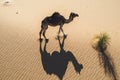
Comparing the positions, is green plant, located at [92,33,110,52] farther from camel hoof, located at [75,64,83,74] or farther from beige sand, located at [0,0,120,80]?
camel hoof, located at [75,64,83,74]

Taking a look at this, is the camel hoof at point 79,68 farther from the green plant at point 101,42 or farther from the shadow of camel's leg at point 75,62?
the green plant at point 101,42

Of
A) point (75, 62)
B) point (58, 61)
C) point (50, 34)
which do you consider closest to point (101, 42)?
point (75, 62)

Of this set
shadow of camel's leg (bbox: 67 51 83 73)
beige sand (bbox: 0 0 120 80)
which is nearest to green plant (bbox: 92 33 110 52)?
beige sand (bbox: 0 0 120 80)

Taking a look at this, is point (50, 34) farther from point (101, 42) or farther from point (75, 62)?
point (101, 42)

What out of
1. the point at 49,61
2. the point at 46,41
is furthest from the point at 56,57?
the point at 46,41

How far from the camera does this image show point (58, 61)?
1067 cm

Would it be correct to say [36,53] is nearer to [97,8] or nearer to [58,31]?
[58,31]

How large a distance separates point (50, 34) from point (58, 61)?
5.93ft

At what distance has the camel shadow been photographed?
10273mm

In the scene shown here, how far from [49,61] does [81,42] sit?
64.9 inches

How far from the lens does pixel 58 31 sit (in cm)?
1223

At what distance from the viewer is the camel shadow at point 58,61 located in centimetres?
1027

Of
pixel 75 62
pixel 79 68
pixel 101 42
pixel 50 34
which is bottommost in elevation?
pixel 79 68

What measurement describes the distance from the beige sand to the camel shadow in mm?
142
